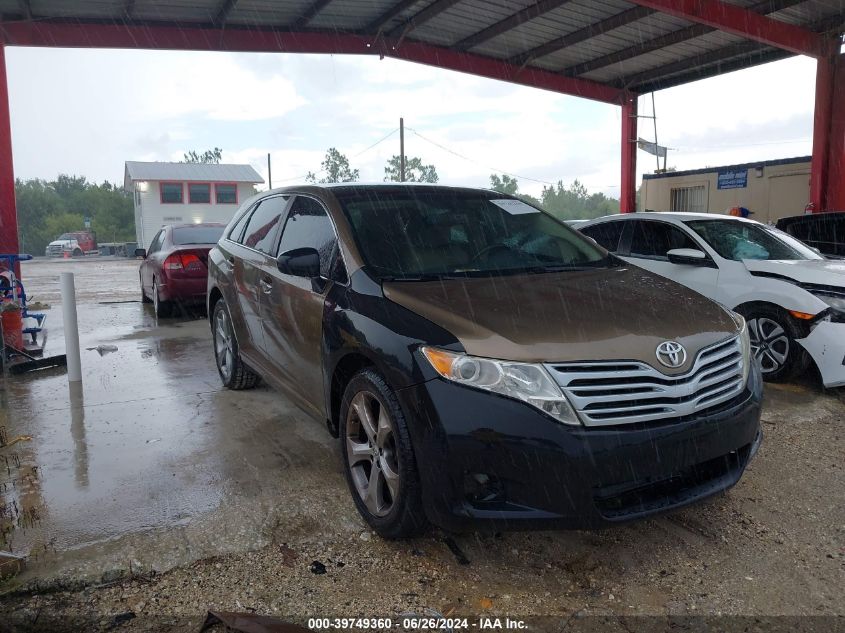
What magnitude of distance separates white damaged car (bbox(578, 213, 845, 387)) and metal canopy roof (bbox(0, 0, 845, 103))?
5064mm

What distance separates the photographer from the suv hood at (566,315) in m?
2.65

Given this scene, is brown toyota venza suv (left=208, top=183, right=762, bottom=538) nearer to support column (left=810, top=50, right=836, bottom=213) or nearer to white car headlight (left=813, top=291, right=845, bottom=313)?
white car headlight (left=813, top=291, right=845, bottom=313)

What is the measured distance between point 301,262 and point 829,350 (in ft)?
13.9

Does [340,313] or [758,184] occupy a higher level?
[758,184]

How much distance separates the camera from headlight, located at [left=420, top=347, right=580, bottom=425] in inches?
99.6

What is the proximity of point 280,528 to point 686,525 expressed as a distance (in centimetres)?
195

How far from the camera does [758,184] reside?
16.3m

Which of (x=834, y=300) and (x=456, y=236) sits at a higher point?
(x=456, y=236)

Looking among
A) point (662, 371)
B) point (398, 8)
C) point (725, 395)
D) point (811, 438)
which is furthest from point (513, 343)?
point (398, 8)

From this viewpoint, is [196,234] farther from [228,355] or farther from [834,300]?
[834,300]

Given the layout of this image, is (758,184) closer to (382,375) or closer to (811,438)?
(811,438)

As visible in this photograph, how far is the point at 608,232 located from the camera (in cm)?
725

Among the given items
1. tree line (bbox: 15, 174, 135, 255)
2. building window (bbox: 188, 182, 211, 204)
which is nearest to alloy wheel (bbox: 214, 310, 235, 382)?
building window (bbox: 188, 182, 211, 204)

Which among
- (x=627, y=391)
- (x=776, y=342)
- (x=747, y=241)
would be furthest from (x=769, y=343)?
(x=627, y=391)
